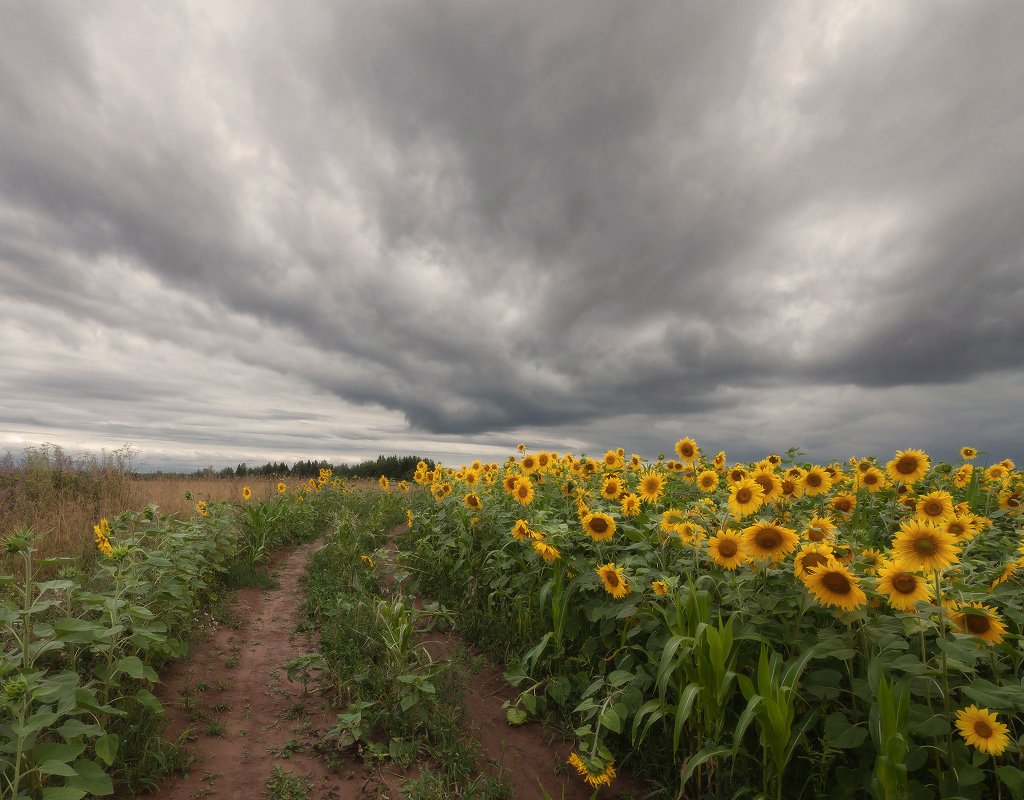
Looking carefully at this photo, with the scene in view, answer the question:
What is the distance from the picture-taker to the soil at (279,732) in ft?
8.57

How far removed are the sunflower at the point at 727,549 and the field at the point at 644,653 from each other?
0.5 inches

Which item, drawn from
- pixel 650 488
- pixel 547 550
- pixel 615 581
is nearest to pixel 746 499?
pixel 615 581

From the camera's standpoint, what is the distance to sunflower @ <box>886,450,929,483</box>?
3836 millimetres

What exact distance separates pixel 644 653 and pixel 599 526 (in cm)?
94

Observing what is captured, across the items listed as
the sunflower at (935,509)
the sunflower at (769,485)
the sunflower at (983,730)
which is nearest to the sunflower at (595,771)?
the sunflower at (983,730)

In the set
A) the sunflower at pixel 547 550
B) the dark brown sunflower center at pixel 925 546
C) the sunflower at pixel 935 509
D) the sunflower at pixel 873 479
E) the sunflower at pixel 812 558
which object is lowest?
the sunflower at pixel 547 550

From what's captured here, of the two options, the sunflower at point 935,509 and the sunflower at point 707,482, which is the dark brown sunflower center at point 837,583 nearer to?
the sunflower at point 935,509

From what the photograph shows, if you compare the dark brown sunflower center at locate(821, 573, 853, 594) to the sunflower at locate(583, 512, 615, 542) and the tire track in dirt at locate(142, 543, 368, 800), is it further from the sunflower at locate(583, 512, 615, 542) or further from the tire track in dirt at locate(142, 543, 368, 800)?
the tire track in dirt at locate(142, 543, 368, 800)

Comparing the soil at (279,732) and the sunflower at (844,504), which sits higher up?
the sunflower at (844,504)

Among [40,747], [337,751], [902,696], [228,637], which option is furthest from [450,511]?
[902,696]

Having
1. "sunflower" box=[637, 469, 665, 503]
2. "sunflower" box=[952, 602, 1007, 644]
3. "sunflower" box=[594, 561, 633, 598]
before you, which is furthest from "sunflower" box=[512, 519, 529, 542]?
"sunflower" box=[952, 602, 1007, 644]

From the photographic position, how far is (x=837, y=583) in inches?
86.4

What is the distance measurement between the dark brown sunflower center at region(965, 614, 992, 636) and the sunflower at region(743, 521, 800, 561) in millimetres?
743

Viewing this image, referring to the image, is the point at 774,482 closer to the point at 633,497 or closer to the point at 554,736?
the point at 633,497
